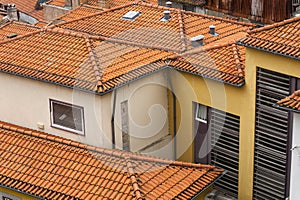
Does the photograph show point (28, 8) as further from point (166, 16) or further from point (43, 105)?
point (43, 105)

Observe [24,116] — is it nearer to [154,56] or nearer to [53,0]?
[154,56]

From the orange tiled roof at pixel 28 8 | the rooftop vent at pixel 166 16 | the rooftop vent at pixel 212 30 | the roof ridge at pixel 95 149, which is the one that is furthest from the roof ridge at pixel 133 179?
the orange tiled roof at pixel 28 8

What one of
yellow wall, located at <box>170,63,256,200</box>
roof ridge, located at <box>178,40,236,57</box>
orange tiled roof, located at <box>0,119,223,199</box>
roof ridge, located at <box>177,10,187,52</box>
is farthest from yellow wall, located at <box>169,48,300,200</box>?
roof ridge, located at <box>177,10,187,52</box>

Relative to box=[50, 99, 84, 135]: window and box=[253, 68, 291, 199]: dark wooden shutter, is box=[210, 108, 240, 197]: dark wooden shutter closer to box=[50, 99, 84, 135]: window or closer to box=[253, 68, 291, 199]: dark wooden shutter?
box=[253, 68, 291, 199]: dark wooden shutter

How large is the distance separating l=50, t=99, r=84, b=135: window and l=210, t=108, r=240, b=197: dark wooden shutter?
14.0 feet

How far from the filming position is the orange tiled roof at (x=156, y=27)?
25375 millimetres

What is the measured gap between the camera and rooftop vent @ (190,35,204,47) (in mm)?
24953

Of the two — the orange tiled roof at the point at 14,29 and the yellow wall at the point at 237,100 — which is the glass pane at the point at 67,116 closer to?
the yellow wall at the point at 237,100

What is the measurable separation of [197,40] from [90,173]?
651 centimetres

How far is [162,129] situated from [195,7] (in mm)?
16477

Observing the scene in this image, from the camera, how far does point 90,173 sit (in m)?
21.5

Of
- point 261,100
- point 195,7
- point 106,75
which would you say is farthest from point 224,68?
point 195,7

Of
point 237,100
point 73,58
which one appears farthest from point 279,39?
point 73,58

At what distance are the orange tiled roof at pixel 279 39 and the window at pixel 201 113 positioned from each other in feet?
10.2
